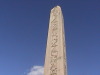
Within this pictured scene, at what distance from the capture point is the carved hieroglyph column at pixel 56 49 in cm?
814

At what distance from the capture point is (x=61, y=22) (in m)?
9.37

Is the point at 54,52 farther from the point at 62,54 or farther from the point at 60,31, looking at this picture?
the point at 60,31

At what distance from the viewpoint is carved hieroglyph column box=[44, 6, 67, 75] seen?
8.14 m

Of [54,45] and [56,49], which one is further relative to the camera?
[54,45]

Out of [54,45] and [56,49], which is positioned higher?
[54,45]

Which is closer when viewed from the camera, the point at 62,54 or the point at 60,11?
the point at 62,54

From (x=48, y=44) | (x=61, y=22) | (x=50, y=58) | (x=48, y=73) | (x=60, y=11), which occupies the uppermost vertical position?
(x=60, y=11)

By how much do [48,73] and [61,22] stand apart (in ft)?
7.80

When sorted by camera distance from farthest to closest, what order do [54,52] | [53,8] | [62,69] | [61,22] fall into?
[53,8], [61,22], [54,52], [62,69]

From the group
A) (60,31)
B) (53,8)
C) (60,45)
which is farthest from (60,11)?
(60,45)

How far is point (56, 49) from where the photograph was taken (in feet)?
28.1

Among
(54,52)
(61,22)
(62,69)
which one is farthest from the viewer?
(61,22)

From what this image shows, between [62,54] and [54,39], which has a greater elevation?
[54,39]

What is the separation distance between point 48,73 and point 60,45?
3.94ft
